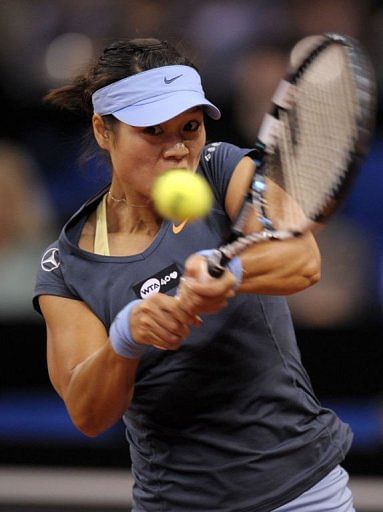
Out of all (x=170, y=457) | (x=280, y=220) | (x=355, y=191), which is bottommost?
(x=355, y=191)

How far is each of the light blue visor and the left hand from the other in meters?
0.45

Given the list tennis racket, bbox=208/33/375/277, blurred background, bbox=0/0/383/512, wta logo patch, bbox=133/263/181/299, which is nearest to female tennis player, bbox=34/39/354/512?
wta logo patch, bbox=133/263/181/299

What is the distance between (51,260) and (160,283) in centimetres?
31

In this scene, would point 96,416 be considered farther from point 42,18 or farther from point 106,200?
point 42,18

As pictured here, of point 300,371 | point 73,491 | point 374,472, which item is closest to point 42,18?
point 73,491

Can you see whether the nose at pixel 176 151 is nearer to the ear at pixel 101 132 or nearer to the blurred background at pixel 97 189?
the ear at pixel 101 132

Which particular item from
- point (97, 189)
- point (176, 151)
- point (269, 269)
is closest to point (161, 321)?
point (269, 269)

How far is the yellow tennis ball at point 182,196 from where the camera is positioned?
218 cm

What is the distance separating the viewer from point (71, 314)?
2482 millimetres

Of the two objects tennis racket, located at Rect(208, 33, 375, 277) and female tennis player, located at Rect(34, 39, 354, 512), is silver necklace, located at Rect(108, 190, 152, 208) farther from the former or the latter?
tennis racket, located at Rect(208, 33, 375, 277)

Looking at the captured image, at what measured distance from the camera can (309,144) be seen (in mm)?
2291

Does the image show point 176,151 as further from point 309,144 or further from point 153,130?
point 309,144

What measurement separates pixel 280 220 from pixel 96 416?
604 millimetres

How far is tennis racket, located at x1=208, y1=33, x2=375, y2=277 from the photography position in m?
2.06
